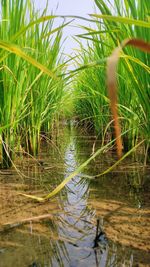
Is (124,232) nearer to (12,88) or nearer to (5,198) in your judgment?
(5,198)

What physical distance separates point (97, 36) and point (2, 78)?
0.86m

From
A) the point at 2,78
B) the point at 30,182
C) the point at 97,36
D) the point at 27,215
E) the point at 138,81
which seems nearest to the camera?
the point at 27,215

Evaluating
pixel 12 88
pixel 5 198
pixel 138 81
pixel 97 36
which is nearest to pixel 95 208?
pixel 5 198

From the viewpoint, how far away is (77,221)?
A: 774mm

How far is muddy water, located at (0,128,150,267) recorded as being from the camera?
60cm

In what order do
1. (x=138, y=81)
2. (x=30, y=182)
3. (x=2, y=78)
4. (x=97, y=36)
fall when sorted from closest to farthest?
(x=138, y=81)
(x=30, y=182)
(x=2, y=78)
(x=97, y=36)

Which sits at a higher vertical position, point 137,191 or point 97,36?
point 97,36

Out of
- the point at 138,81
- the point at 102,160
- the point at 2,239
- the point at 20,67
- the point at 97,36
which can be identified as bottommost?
the point at 2,239

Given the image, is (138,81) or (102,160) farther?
(102,160)

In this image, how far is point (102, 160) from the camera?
1537 millimetres

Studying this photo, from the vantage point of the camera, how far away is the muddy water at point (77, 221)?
1.98 ft

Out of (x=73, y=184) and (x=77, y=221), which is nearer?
(x=77, y=221)

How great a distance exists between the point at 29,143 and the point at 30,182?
558mm

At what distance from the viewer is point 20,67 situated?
50.8 inches
